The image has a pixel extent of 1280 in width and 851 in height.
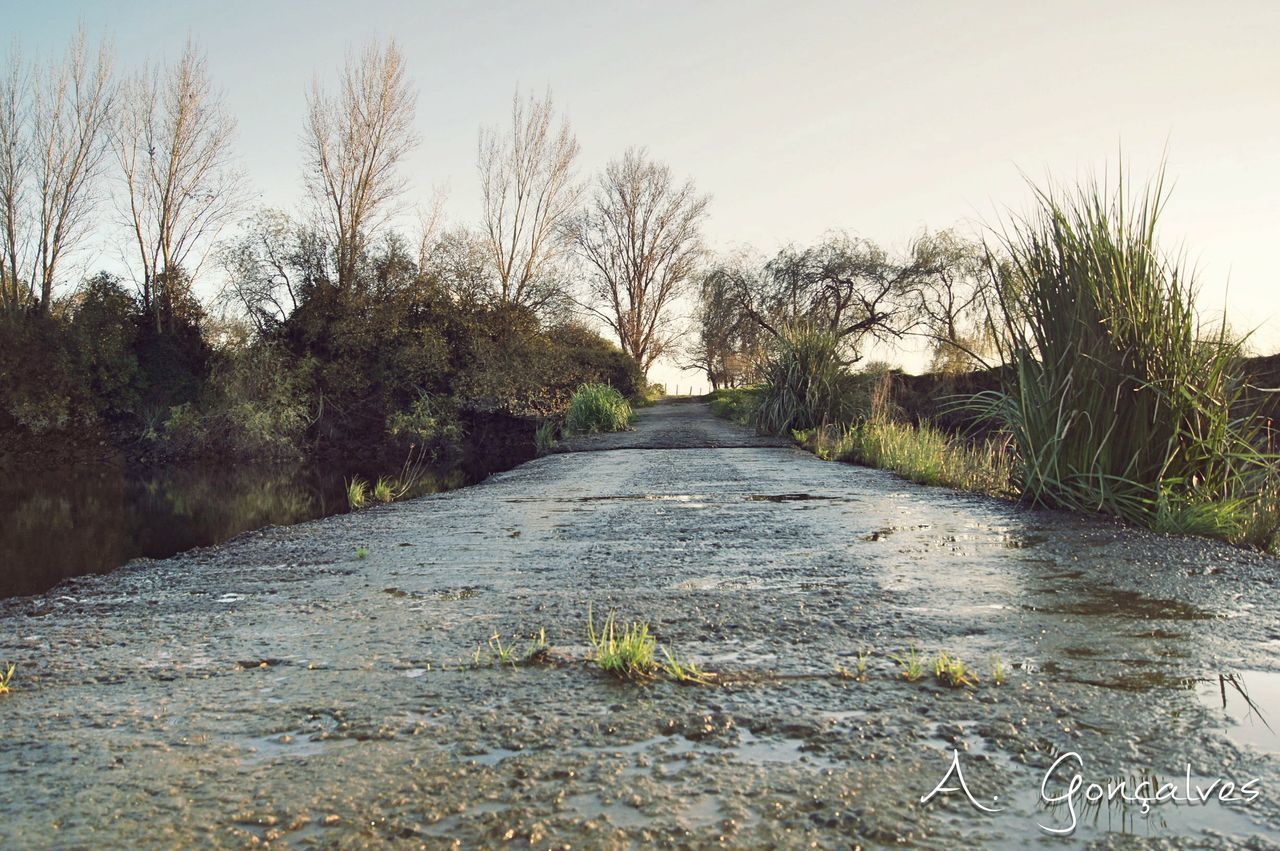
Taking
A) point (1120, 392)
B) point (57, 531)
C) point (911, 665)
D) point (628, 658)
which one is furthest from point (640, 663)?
point (57, 531)

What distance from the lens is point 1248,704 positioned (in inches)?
86.8

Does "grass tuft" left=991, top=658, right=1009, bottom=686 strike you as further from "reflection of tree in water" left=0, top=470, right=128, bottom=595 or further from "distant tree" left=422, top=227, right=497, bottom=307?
"distant tree" left=422, top=227, right=497, bottom=307

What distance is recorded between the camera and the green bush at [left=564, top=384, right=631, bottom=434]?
19328 millimetres

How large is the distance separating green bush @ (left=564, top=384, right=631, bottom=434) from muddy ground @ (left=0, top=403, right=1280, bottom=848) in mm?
14569

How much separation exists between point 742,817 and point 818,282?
31.6 m

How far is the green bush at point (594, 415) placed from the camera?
19.3 metres

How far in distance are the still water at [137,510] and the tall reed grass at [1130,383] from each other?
7.26 metres

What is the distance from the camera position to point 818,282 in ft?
105

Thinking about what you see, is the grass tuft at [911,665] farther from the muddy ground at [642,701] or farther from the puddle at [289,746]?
the puddle at [289,746]

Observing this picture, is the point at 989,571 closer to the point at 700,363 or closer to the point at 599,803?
the point at 599,803

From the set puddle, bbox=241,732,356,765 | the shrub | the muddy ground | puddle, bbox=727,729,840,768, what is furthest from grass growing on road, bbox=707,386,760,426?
puddle, bbox=241,732,356,765

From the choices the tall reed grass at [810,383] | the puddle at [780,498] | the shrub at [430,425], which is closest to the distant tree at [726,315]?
the shrub at [430,425]

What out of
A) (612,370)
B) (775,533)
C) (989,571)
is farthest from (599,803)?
(612,370)

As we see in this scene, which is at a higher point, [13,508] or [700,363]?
[700,363]
